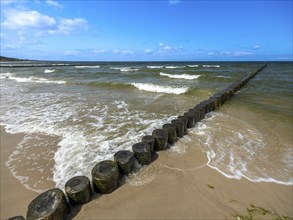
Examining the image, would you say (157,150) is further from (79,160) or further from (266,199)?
(266,199)

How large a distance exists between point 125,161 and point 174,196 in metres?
1.12

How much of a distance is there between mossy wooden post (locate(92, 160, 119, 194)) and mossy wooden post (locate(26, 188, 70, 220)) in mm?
614

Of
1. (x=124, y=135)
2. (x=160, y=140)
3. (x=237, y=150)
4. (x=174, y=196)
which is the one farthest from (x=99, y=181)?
(x=237, y=150)

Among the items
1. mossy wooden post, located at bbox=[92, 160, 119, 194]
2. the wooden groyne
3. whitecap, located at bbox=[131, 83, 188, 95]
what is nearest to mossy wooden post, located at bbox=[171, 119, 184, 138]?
the wooden groyne

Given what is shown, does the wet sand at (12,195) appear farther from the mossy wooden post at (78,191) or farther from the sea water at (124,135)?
the mossy wooden post at (78,191)

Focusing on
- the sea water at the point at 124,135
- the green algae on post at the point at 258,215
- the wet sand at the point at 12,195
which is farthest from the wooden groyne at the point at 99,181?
the green algae on post at the point at 258,215

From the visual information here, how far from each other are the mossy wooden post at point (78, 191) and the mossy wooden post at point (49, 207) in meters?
0.17

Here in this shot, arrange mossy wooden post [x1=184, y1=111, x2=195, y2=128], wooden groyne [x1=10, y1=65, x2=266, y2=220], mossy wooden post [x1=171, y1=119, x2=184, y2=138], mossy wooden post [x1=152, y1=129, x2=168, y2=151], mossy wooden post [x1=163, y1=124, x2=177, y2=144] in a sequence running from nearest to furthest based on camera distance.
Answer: wooden groyne [x1=10, y1=65, x2=266, y2=220] → mossy wooden post [x1=152, y1=129, x2=168, y2=151] → mossy wooden post [x1=163, y1=124, x2=177, y2=144] → mossy wooden post [x1=171, y1=119, x2=184, y2=138] → mossy wooden post [x1=184, y1=111, x2=195, y2=128]

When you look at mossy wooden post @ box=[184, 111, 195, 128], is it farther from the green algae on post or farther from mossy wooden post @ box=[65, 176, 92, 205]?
mossy wooden post @ box=[65, 176, 92, 205]

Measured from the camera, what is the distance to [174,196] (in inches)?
140

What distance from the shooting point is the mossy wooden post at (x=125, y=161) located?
3955 millimetres

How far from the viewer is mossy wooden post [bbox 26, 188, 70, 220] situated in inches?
106

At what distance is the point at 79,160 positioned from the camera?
472cm

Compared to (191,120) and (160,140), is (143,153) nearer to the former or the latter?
(160,140)
